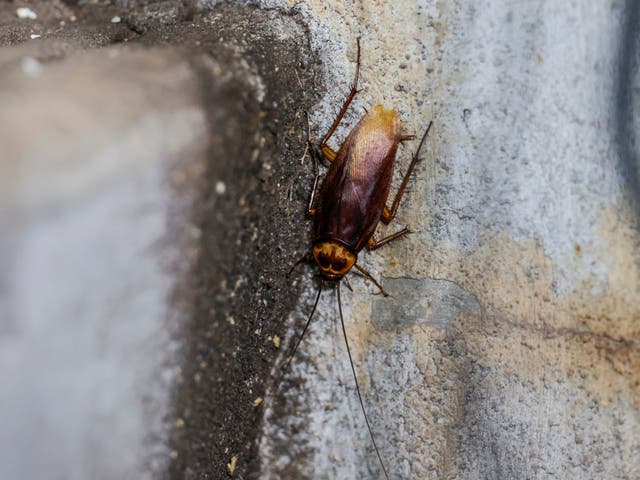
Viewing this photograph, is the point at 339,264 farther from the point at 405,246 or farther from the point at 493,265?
the point at 493,265

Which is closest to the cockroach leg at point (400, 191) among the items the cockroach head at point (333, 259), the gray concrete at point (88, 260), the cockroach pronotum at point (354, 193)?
the cockroach pronotum at point (354, 193)

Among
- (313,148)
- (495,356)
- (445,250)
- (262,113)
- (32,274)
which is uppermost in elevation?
(262,113)

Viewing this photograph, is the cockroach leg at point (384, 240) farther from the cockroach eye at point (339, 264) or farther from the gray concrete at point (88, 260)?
the gray concrete at point (88, 260)

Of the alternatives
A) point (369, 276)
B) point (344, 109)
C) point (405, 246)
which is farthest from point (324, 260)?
point (344, 109)

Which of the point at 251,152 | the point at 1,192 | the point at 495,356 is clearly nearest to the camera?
the point at 1,192

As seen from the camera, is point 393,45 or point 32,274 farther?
point 393,45

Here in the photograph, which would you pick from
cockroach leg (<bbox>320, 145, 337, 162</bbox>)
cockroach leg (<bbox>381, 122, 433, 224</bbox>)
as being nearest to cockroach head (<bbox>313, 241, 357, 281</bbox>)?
cockroach leg (<bbox>381, 122, 433, 224</bbox>)

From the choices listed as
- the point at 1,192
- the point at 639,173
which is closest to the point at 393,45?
the point at 639,173

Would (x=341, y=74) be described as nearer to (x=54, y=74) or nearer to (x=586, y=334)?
(x=54, y=74)
